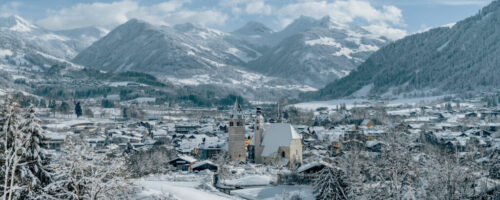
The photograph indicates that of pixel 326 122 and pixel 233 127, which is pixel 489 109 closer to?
pixel 326 122

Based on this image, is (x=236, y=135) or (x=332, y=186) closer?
(x=332, y=186)

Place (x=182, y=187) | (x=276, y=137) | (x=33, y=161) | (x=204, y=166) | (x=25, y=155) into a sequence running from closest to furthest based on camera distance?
(x=33, y=161), (x=25, y=155), (x=182, y=187), (x=204, y=166), (x=276, y=137)

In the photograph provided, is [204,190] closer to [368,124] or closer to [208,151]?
[208,151]

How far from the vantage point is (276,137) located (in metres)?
90.7

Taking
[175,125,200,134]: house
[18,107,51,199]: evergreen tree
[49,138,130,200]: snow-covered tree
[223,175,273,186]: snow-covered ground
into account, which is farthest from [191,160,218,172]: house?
[175,125,200,134]: house

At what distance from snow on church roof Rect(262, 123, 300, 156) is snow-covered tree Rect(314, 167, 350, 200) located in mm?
41512

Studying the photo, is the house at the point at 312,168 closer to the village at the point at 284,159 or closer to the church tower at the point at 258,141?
the village at the point at 284,159

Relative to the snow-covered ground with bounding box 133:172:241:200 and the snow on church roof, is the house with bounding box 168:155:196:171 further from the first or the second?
the snow on church roof

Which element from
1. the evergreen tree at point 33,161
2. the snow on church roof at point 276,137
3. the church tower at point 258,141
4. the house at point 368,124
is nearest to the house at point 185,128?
the house at point 368,124

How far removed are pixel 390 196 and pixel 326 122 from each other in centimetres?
14365

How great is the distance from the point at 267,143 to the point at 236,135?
5572mm

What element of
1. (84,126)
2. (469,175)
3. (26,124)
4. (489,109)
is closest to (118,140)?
(84,126)

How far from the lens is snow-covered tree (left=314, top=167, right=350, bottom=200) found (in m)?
46.4

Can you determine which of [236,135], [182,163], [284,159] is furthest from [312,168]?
[182,163]
